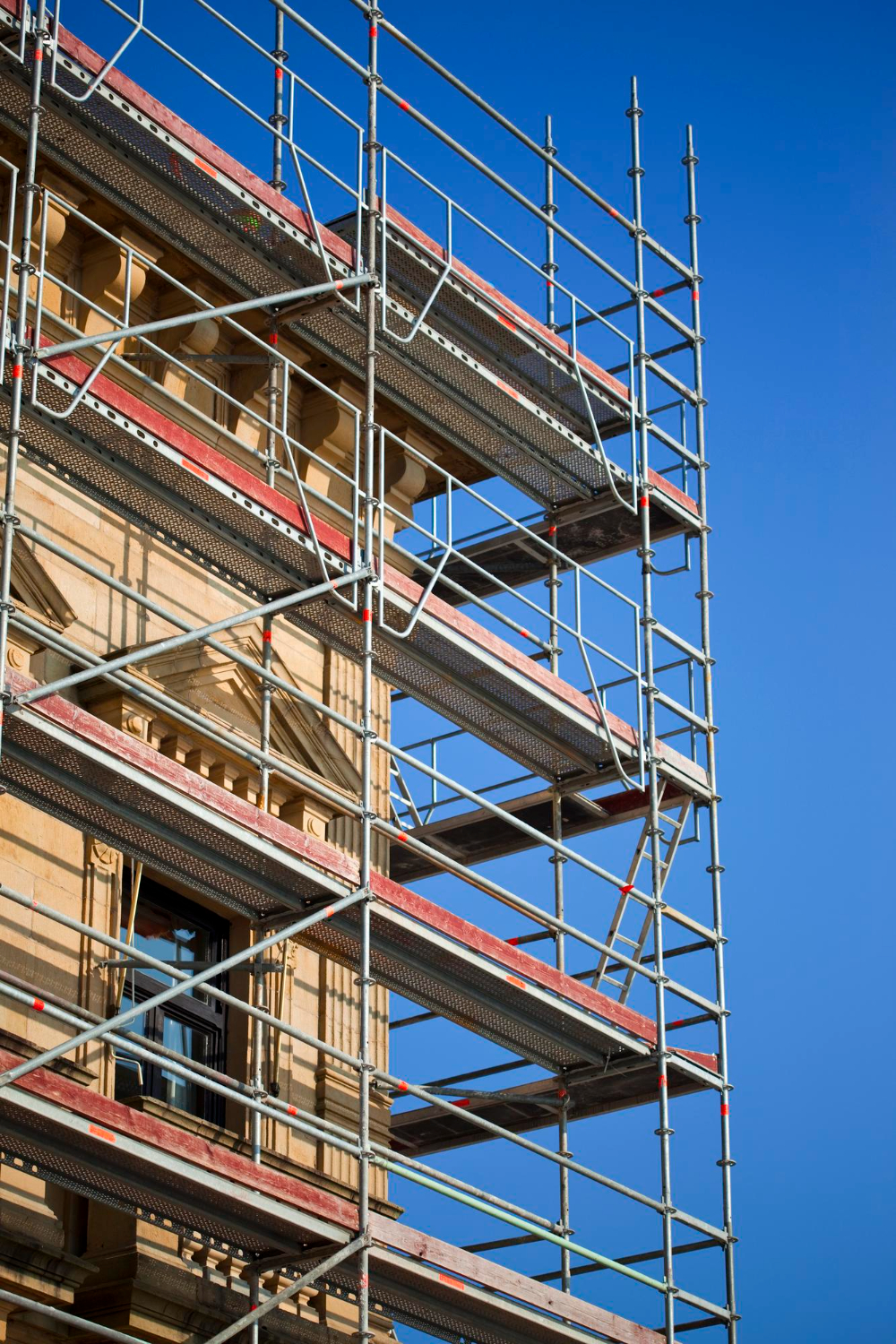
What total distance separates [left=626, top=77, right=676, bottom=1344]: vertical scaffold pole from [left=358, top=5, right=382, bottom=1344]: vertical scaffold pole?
2.12m

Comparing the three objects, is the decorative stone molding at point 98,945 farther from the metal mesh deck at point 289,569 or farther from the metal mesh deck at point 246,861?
the metal mesh deck at point 289,569

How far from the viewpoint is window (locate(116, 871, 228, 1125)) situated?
16922mm

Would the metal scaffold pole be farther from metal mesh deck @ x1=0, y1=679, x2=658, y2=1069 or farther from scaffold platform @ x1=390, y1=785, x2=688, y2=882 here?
scaffold platform @ x1=390, y1=785, x2=688, y2=882

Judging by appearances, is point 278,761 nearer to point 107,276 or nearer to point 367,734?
point 367,734

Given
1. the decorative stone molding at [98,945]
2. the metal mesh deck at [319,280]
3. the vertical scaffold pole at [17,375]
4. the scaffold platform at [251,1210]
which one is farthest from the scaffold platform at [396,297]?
the scaffold platform at [251,1210]

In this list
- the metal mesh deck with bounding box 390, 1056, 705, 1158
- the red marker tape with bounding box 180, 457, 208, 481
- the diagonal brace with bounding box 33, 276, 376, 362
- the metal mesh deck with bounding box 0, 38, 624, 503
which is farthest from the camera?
the metal mesh deck with bounding box 390, 1056, 705, 1158

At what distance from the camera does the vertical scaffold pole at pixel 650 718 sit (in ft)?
57.7

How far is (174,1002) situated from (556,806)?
12.0 ft

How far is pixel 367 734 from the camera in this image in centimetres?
1612

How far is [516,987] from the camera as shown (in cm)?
1692

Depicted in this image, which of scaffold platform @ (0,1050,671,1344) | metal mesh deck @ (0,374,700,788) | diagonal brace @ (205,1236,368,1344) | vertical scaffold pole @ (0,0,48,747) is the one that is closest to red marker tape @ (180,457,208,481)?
metal mesh deck @ (0,374,700,788)

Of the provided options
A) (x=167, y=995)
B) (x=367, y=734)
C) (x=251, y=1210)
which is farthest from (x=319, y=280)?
(x=251, y=1210)

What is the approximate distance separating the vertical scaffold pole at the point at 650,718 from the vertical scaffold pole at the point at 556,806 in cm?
70

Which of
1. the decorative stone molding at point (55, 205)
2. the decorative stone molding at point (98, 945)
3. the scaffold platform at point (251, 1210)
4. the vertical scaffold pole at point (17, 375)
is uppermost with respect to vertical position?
the decorative stone molding at point (55, 205)
